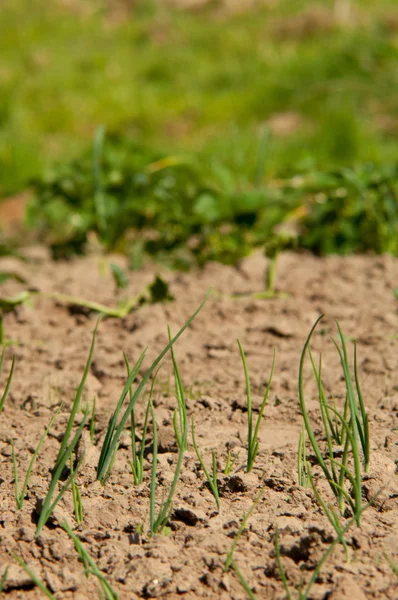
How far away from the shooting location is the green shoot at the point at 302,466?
1.56m

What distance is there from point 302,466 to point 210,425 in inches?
11.3

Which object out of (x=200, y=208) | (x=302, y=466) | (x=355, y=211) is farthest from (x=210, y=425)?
(x=355, y=211)

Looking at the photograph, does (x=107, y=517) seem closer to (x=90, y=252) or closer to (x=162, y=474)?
(x=162, y=474)

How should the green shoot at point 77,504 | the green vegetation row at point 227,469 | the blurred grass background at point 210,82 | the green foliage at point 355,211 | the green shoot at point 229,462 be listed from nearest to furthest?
the green vegetation row at point 227,469 → the green shoot at point 77,504 → the green shoot at point 229,462 → the green foliage at point 355,211 → the blurred grass background at point 210,82

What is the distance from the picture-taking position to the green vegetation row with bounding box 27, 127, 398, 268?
2879mm

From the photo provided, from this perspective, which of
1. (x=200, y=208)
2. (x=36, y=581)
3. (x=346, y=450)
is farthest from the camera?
(x=200, y=208)

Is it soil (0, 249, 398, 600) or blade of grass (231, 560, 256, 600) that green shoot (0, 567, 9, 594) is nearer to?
soil (0, 249, 398, 600)

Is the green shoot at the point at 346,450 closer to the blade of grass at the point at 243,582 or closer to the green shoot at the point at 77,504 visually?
the blade of grass at the point at 243,582

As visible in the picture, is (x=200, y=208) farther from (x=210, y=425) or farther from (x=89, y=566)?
(x=89, y=566)

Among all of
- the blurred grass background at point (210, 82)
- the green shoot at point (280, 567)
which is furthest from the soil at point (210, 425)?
the blurred grass background at point (210, 82)

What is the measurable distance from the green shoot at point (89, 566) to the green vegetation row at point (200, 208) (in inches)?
61.0

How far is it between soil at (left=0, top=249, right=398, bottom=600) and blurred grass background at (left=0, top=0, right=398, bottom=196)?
73cm

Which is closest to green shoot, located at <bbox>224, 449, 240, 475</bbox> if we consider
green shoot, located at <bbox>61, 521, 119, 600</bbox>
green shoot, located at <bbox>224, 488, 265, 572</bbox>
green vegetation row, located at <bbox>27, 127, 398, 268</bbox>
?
green shoot, located at <bbox>224, 488, 265, 572</bbox>

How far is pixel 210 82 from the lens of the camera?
5.99 metres
